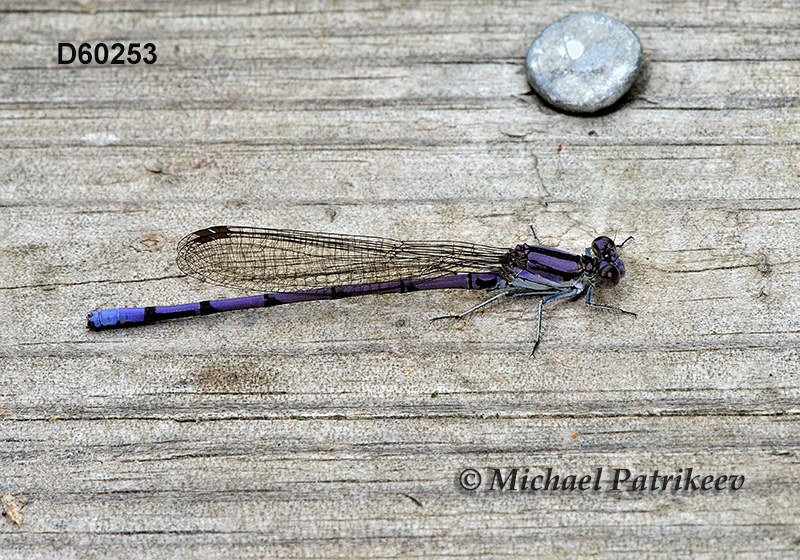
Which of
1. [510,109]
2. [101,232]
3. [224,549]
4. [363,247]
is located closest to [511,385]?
[363,247]

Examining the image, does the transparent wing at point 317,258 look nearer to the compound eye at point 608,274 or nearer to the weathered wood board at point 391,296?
the weathered wood board at point 391,296

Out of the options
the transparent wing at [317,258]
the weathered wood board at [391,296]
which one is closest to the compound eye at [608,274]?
the weathered wood board at [391,296]

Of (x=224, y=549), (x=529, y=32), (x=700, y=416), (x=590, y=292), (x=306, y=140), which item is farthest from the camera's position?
(x=529, y=32)

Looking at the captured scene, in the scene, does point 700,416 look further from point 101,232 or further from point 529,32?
point 101,232

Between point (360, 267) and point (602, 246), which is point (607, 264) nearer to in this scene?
point (602, 246)

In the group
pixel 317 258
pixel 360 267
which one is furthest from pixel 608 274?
pixel 317 258

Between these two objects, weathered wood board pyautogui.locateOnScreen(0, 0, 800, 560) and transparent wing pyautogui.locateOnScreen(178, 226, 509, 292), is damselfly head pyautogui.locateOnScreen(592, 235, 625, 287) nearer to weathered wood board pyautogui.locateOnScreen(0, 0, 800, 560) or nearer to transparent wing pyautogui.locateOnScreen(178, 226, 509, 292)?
weathered wood board pyautogui.locateOnScreen(0, 0, 800, 560)

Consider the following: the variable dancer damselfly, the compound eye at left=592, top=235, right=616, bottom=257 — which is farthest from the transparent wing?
the compound eye at left=592, top=235, right=616, bottom=257
